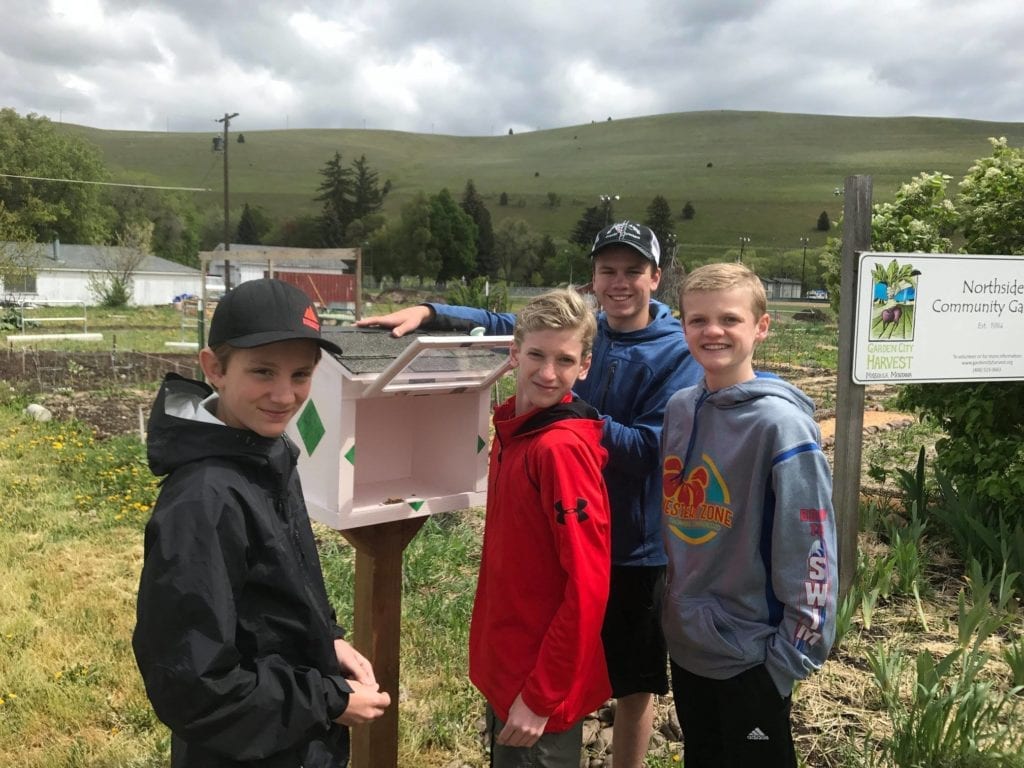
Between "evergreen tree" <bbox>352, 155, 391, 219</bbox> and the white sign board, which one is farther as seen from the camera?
"evergreen tree" <bbox>352, 155, 391, 219</bbox>

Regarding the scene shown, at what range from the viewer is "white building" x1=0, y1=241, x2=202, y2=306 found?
4547 centimetres

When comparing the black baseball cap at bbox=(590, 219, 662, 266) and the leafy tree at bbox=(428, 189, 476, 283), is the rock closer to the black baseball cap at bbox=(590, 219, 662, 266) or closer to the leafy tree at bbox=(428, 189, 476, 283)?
the black baseball cap at bbox=(590, 219, 662, 266)

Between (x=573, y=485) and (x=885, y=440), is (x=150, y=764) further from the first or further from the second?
(x=885, y=440)

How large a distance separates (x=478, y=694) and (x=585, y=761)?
0.56 metres

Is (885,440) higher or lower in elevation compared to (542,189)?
lower

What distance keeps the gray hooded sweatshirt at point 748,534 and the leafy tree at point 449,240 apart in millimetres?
74010

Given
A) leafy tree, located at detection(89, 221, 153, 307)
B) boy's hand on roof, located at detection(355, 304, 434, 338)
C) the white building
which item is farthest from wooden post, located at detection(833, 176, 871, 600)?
the white building

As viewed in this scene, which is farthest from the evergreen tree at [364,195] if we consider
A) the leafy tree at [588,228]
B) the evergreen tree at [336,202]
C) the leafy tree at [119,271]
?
the leafy tree at [119,271]

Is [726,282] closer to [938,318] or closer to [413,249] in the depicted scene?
[938,318]

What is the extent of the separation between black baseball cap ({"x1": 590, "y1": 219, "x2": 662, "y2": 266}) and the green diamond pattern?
0.91 metres

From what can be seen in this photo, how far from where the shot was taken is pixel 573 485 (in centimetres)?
179

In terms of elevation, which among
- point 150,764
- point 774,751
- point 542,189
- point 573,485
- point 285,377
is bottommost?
point 150,764

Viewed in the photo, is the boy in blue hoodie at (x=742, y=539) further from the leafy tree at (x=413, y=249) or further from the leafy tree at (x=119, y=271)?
the leafy tree at (x=413, y=249)

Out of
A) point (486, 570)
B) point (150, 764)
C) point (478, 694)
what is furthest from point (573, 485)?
point (150, 764)
